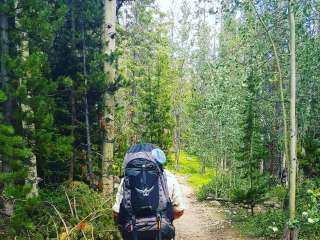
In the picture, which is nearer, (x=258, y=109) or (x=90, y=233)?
(x=90, y=233)

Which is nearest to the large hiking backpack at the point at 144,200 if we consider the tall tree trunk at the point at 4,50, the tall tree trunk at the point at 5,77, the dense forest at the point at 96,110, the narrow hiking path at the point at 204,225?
the dense forest at the point at 96,110

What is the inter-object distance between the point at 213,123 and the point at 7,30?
19.0 metres

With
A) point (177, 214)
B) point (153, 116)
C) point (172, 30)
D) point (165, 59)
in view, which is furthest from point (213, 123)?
point (172, 30)

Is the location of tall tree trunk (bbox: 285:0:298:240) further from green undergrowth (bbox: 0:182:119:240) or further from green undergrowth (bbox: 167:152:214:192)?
green undergrowth (bbox: 167:152:214:192)

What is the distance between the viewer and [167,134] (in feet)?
98.8

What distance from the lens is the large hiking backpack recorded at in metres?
5.07

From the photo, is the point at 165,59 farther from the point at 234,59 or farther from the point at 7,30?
the point at 7,30

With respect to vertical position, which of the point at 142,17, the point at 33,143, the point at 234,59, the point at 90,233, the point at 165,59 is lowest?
the point at 90,233

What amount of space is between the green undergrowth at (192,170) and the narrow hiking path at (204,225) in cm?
1020

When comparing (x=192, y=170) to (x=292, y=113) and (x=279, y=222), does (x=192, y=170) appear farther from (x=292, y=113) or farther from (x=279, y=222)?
(x=292, y=113)

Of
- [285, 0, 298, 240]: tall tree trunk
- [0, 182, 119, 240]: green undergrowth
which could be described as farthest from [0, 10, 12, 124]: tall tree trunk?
[285, 0, 298, 240]: tall tree trunk

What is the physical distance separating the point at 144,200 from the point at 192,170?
35949mm

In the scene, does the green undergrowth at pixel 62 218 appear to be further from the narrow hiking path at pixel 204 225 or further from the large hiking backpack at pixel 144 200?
the narrow hiking path at pixel 204 225

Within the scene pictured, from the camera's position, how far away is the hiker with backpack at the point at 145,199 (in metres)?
5.07
